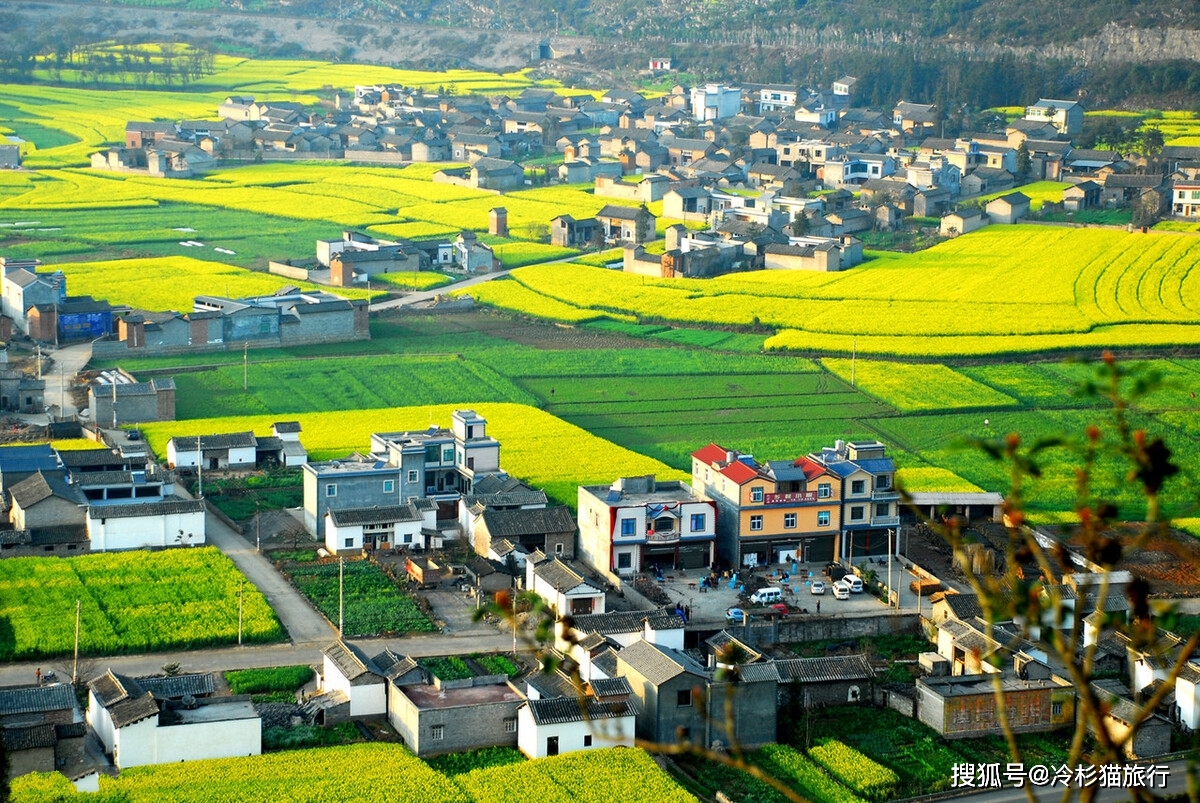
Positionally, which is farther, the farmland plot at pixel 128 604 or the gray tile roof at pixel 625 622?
the gray tile roof at pixel 625 622

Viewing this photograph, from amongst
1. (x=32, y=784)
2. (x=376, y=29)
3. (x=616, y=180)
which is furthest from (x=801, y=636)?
(x=376, y=29)

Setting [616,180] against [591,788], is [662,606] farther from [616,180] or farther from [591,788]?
[616,180]

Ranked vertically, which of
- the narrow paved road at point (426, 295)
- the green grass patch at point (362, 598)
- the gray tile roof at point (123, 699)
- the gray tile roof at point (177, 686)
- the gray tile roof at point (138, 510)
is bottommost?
the narrow paved road at point (426, 295)

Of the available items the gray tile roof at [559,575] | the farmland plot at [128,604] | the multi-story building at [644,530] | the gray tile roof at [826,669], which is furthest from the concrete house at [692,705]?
the multi-story building at [644,530]

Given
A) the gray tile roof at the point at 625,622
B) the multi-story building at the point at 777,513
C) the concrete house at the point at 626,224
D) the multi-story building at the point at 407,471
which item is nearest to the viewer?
the gray tile roof at the point at 625,622

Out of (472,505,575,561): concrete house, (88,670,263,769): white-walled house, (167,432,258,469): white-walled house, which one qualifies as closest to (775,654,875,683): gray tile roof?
(472,505,575,561): concrete house

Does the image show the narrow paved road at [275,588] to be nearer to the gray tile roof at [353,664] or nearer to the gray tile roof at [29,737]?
the gray tile roof at [353,664]

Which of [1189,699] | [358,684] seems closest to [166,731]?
[358,684]

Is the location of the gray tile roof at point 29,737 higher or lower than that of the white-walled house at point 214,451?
higher

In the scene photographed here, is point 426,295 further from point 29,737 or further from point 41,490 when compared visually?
point 29,737
